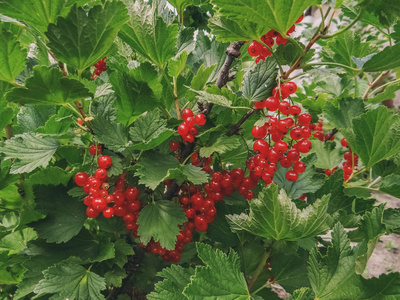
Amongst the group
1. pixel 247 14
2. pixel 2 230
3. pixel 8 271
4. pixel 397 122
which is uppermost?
pixel 247 14

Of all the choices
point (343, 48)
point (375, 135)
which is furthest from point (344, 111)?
point (343, 48)

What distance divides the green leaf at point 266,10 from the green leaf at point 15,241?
716mm

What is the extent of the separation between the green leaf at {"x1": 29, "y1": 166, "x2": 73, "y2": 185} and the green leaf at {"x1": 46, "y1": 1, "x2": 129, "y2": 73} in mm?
243

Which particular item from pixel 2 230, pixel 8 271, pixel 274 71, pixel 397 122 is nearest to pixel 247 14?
pixel 274 71

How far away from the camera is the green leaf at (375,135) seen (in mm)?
709

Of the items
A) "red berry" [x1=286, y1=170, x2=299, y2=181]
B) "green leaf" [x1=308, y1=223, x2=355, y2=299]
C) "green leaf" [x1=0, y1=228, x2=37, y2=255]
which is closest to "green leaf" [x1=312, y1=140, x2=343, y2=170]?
"red berry" [x1=286, y1=170, x2=299, y2=181]

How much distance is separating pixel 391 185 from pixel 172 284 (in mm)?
540

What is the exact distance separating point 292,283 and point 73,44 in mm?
657

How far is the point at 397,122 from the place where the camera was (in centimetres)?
71

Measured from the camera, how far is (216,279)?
1.93ft

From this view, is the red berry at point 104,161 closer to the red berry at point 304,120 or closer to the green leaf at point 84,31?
the green leaf at point 84,31

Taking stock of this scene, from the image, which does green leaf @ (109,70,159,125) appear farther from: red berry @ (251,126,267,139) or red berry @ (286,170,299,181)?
red berry @ (286,170,299,181)

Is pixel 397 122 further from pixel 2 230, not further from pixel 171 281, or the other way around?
pixel 2 230

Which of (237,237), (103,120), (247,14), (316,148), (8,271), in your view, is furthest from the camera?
(316,148)
